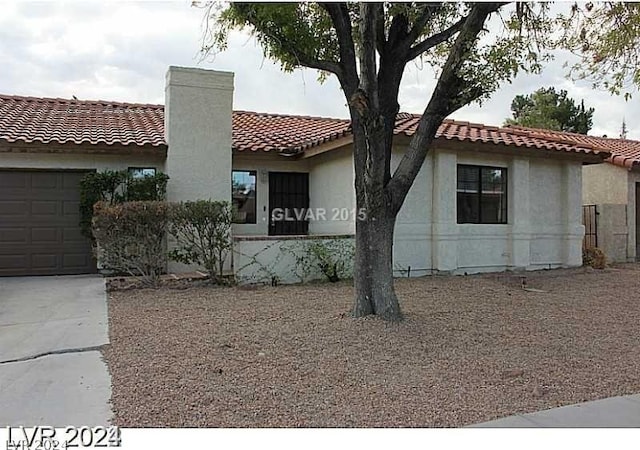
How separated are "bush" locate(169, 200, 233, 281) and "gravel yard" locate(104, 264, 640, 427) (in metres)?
1.35

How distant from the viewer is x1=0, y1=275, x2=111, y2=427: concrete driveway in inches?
174

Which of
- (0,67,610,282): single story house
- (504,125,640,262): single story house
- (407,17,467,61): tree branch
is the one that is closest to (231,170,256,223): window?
(0,67,610,282): single story house

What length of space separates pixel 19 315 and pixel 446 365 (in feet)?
21.7

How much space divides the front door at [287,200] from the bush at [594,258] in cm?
839

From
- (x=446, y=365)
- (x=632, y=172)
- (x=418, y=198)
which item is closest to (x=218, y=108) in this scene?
(x=418, y=198)

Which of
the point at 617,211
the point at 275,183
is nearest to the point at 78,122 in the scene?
the point at 275,183

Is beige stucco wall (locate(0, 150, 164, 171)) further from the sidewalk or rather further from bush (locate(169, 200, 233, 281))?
the sidewalk

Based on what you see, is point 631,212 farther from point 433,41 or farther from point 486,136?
point 433,41

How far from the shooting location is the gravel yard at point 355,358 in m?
4.45

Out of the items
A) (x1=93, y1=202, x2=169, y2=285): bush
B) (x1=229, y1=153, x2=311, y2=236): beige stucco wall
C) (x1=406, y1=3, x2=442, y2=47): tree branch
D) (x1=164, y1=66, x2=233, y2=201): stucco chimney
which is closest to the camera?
(x1=406, y1=3, x2=442, y2=47): tree branch

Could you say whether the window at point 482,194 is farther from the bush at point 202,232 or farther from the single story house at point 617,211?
the bush at point 202,232

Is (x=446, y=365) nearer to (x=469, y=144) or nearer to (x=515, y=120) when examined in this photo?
(x=469, y=144)

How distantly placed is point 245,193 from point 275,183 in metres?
0.98

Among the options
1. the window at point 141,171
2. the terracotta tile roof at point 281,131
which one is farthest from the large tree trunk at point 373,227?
the window at point 141,171
